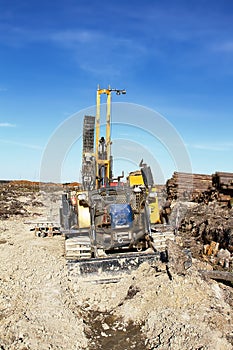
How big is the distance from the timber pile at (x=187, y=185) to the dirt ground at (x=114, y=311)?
12.0m

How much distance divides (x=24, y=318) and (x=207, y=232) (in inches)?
287

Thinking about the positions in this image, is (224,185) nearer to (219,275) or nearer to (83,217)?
(83,217)

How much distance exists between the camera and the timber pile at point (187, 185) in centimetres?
1859

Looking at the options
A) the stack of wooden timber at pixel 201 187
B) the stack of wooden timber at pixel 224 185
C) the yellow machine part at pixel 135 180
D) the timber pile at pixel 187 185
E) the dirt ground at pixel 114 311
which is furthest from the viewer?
the timber pile at pixel 187 185

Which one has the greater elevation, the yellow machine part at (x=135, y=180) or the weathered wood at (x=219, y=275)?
the yellow machine part at (x=135, y=180)

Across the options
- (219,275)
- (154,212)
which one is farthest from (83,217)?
(219,275)

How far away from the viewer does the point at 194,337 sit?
464 cm

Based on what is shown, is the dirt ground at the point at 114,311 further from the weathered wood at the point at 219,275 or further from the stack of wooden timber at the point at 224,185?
the stack of wooden timber at the point at 224,185

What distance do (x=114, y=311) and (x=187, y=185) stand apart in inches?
576

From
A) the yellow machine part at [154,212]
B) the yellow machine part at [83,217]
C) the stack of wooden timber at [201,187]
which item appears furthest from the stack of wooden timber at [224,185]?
the yellow machine part at [83,217]

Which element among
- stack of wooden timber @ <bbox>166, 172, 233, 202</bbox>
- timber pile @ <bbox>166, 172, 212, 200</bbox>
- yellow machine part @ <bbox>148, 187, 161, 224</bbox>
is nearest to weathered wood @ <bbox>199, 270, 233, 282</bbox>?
yellow machine part @ <bbox>148, 187, 161, 224</bbox>

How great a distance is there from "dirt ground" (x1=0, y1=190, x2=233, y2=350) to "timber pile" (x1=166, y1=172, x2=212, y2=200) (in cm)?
1202

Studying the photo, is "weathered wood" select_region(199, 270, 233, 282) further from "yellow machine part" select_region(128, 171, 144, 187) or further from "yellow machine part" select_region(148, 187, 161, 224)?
"yellow machine part" select_region(128, 171, 144, 187)

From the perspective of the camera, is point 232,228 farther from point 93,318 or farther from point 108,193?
point 93,318
